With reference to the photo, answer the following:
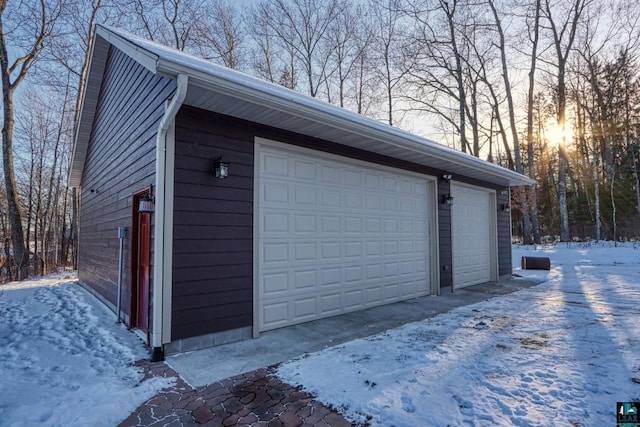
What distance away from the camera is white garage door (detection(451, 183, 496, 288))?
24.0 feet

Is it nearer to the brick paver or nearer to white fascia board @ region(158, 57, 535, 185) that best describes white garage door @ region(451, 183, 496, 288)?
white fascia board @ region(158, 57, 535, 185)

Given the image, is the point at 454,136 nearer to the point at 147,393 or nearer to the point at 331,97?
the point at 331,97

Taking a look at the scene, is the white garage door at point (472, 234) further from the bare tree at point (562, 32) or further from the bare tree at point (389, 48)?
the bare tree at point (389, 48)

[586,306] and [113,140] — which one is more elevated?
[113,140]

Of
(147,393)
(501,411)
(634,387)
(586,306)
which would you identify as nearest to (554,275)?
(586,306)

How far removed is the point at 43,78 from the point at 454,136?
18295 mm

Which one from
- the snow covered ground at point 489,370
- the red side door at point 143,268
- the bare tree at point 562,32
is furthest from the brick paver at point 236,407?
the bare tree at point 562,32

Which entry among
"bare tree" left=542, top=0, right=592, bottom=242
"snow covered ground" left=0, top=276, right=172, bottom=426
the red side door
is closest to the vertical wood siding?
the red side door

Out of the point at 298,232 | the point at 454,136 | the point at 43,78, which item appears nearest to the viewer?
the point at 298,232

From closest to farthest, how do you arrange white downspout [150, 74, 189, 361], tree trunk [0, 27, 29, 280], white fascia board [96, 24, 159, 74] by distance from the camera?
white fascia board [96, 24, 159, 74] < white downspout [150, 74, 189, 361] < tree trunk [0, 27, 29, 280]

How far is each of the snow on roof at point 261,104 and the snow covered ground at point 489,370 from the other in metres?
2.51

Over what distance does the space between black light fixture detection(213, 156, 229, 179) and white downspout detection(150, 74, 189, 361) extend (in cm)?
49

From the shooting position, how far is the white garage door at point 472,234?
7.30m

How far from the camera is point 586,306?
209 inches
